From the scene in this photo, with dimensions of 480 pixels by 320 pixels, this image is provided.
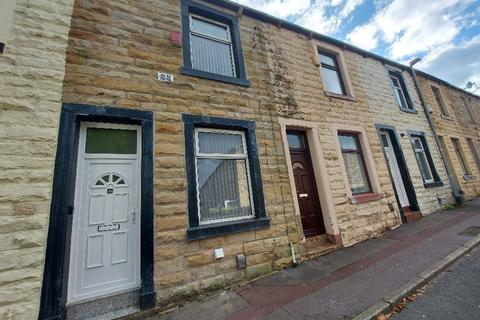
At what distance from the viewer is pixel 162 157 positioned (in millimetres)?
4008

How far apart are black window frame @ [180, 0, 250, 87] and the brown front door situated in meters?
2.04

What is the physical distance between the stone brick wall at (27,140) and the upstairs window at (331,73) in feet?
22.7

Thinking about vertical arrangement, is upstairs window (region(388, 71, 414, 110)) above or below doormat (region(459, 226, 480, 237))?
above

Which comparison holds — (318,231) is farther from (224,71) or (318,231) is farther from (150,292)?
(224,71)

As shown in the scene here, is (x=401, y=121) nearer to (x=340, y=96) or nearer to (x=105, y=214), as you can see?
(x=340, y=96)

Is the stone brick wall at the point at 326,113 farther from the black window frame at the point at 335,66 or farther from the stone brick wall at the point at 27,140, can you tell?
the stone brick wall at the point at 27,140

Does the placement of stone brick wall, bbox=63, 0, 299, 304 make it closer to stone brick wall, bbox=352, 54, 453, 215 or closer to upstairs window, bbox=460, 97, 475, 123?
stone brick wall, bbox=352, 54, 453, 215

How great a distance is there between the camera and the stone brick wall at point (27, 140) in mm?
2752

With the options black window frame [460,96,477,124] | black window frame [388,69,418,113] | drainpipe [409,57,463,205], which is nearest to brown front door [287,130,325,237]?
black window frame [388,69,418,113]

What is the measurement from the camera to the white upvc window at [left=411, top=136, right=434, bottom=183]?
8955 millimetres

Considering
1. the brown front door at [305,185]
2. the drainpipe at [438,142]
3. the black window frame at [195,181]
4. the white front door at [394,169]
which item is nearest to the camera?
the black window frame at [195,181]

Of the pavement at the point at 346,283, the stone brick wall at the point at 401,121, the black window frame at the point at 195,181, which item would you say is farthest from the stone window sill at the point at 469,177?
the black window frame at the point at 195,181

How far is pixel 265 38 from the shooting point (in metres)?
6.33

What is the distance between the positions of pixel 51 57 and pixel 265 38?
16.2 feet
